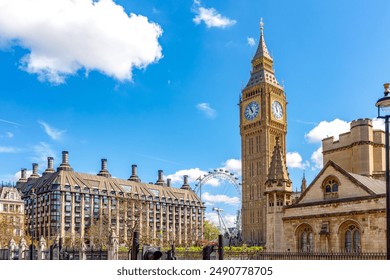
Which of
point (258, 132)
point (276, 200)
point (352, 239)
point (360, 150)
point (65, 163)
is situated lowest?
point (352, 239)

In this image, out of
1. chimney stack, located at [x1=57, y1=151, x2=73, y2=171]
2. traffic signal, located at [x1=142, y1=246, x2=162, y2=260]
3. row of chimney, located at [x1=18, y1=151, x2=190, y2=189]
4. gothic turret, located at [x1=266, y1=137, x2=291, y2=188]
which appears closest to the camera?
traffic signal, located at [x1=142, y1=246, x2=162, y2=260]

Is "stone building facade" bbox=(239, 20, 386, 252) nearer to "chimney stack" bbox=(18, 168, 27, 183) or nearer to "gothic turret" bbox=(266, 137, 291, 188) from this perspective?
"gothic turret" bbox=(266, 137, 291, 188)

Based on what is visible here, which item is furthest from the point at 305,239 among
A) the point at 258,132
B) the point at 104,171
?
the point at 104,171

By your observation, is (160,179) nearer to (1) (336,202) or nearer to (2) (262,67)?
(2) (262,67)

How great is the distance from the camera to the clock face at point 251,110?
11100cm

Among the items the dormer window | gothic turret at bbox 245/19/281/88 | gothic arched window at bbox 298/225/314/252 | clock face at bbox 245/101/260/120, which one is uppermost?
gothic turret at bbox 245/19/281/88

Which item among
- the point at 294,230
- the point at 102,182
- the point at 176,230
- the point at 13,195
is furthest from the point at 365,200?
the point at 176,230

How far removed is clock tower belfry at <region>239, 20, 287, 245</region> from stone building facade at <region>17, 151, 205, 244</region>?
1595 cm

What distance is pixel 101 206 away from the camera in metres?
112

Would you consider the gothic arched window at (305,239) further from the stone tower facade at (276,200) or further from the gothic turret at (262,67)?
the gothic turret at (262,67)

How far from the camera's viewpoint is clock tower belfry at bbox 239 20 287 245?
350ft

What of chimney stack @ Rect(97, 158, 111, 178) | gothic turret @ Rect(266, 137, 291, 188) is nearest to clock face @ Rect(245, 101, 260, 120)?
chimney stack @ Rect(97, 158, 111, 178)

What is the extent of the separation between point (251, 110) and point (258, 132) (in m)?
5.96
